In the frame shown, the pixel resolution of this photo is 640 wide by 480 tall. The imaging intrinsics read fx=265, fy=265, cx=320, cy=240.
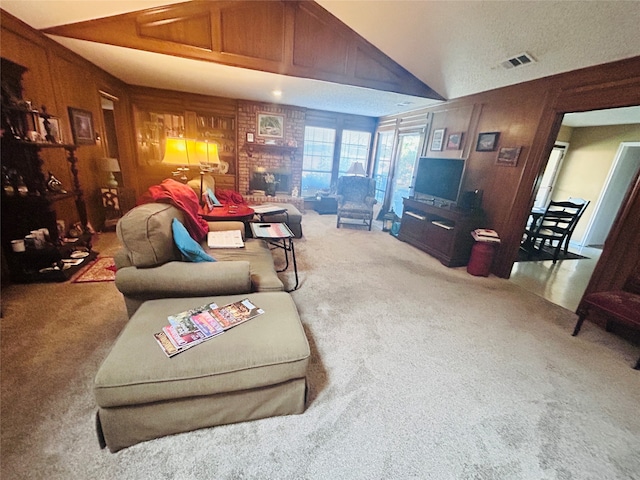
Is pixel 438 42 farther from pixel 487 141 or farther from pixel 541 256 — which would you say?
pixel 541 256

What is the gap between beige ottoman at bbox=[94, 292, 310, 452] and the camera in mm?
1079

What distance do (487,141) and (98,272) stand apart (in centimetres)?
483

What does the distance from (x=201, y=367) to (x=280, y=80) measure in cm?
381

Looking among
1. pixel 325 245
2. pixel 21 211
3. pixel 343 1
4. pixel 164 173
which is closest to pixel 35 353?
pixel 21 211

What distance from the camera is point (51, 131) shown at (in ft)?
8.30

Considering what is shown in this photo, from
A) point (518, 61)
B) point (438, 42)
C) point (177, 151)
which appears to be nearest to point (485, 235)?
point (518, 61)

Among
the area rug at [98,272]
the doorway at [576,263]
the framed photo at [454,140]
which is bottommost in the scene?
the area rug at [98,272]

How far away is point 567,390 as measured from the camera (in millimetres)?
1671

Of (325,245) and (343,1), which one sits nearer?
(343,1)

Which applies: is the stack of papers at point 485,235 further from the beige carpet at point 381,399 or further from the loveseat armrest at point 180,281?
the loveseat armrest at point 180,281

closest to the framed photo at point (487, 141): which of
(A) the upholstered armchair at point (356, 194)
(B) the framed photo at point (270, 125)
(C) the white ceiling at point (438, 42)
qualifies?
(C) the white ceiling at point (438, 42)

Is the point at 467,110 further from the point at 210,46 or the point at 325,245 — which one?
the point at 210,46

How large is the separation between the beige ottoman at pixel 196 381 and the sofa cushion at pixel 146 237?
13.7 inches

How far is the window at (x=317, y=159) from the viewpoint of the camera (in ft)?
20.4
